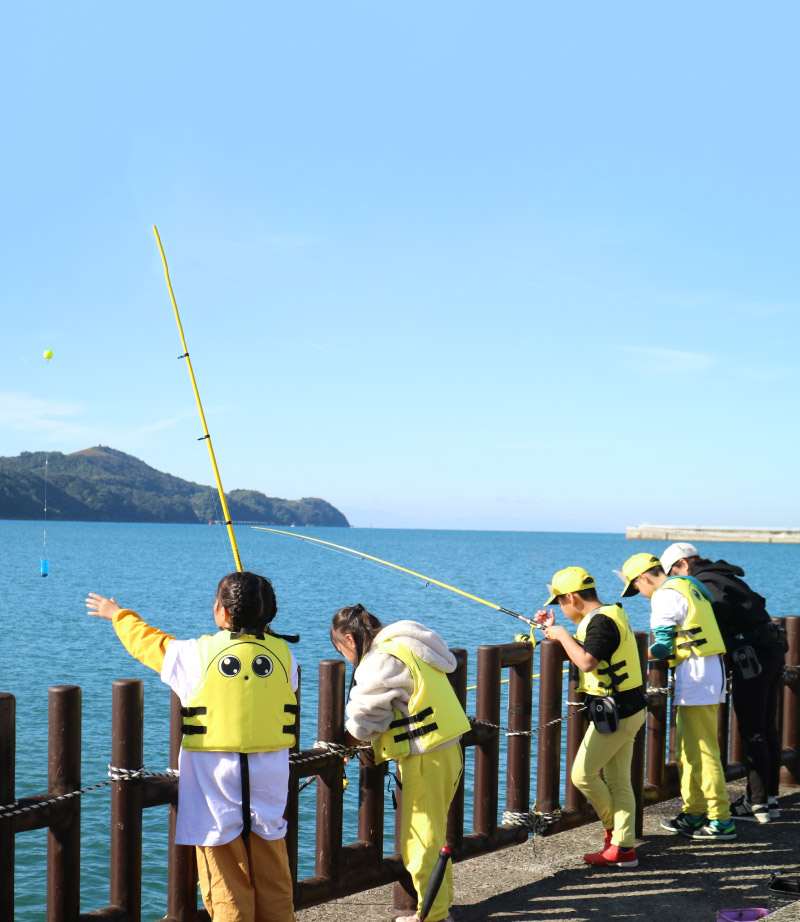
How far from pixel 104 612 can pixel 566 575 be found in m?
2.57

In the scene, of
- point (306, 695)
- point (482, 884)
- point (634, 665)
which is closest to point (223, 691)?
point (482, 884)

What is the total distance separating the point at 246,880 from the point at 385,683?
95 centimetres

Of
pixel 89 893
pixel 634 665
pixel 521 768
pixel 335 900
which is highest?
pixel 634 665

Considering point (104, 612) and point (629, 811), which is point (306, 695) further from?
point (104, 612)

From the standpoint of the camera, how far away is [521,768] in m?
5.22

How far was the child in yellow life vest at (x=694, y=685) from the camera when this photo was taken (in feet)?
18.4

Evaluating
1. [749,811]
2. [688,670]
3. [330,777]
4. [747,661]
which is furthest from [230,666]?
[749,811]

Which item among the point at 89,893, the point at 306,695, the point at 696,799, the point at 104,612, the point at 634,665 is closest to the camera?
the point at 104,612

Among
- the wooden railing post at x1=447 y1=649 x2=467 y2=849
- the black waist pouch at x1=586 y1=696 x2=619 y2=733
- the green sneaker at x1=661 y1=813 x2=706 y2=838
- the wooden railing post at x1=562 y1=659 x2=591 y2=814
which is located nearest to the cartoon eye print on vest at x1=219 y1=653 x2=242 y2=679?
the wooden railing post at x1=447 y1=649 x2=467 y2=849

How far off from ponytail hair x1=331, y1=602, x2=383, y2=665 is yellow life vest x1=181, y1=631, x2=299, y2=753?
0.59m

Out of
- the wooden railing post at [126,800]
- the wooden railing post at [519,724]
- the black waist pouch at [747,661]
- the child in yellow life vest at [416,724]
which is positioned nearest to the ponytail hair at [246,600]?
the wooden railing post at [126,800]

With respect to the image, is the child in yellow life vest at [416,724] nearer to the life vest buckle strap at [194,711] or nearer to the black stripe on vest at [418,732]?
the black stripe on vest at [418,732]

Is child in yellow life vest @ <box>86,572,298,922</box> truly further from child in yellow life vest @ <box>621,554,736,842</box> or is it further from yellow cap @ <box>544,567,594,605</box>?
child in yellow life vest @ <box>621,554,736,842</box>

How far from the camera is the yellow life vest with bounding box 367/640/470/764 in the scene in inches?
155
